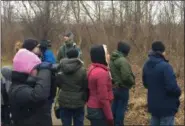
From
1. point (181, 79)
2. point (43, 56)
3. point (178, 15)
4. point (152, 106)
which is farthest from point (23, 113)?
point (178, 15)

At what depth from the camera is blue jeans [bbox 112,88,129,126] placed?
7970mm

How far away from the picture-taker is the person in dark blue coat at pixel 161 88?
6375mm

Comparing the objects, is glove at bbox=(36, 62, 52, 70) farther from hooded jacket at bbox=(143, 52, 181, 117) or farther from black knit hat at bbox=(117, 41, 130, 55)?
black knit hat at bbox=(117, 41, 130, 55)

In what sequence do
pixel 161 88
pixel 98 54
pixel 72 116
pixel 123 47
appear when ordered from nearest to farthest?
pixel 98 54
pixel 161 88
pixel 72 116
pixel 123 47

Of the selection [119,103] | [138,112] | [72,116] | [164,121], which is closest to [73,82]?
[72,116]

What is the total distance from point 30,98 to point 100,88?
1.27 m

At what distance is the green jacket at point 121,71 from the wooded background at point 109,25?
720cm

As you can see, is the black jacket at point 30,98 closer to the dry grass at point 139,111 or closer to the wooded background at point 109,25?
the dry grass at point 139,111

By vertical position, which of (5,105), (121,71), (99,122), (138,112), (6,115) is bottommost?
(138,112)

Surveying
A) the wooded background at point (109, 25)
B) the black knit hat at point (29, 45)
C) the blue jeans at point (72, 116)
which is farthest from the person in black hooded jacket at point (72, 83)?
the wooded background at point (109, 25)

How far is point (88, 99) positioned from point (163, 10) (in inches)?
492

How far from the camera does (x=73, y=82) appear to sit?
6.67 metres

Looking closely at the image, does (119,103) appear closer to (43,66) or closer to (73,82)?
(73,82)

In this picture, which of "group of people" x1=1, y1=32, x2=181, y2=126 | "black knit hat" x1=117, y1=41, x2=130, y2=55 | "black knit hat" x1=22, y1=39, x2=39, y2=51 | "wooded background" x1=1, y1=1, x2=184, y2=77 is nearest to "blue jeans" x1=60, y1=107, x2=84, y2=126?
"group of people" x1=1, y1=32, x2=181, y2=126
